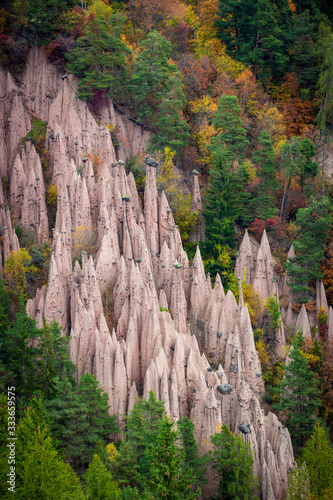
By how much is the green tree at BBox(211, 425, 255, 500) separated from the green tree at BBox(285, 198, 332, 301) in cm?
1446

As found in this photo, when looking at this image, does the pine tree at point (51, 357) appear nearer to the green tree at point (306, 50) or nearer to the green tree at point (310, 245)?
the green tree at point (310, 245)

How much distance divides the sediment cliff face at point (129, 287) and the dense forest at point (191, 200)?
1237mm

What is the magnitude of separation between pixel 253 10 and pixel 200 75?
871 centimetres

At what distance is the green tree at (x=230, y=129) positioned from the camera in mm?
46875

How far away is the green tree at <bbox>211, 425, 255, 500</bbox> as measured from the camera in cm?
3028

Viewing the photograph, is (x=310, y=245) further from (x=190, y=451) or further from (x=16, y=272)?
(x=16, y=272)

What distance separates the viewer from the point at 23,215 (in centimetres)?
4169

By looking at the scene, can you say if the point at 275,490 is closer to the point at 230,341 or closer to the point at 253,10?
the point at 230,341

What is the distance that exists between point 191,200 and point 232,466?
76.3 ft

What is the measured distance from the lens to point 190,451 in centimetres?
3108

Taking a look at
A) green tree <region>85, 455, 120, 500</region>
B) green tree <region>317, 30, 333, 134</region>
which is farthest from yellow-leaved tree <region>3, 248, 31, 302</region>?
green tree <region>317, 30, 333, 134</region>

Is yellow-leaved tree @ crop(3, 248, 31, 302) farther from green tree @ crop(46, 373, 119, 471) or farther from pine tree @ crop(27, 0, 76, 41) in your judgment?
pine tree @ crop(27, 0, 76, 41)

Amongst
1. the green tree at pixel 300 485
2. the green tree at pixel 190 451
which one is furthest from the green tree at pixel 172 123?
the green tree at pixel 300 485

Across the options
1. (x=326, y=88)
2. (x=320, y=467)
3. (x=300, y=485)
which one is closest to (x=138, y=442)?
(x=300, y=485)
